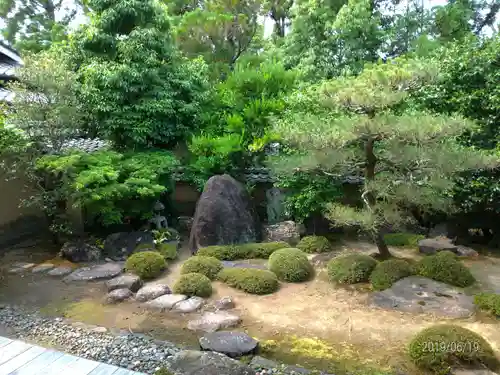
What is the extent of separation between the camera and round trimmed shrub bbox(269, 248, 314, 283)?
24.9 feet

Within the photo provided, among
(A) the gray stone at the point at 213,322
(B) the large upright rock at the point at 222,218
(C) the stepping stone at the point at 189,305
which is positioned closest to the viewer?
(A) the gray stone at the point at 213,322

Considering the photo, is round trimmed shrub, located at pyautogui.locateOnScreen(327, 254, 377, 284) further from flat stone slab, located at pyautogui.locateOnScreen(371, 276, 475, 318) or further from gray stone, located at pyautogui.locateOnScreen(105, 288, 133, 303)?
gray stone, located at pyautogui.locateOnScreen(105, 288, 133, 303)

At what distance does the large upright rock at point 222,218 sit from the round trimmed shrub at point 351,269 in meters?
2.47

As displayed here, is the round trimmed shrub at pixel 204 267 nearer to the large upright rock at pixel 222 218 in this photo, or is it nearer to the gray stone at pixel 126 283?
the gray stone at pixel 126 283

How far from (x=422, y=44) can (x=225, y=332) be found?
1015cm

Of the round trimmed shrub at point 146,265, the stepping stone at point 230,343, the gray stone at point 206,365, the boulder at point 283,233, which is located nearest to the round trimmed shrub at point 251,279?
the round trimmed shrub at point 146,265

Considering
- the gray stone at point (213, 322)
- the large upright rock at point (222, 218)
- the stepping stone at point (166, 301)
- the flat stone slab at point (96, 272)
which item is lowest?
the gray stone at point (213, 322)

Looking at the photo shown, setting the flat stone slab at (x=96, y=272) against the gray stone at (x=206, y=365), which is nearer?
the gray stone at (x=206, y=365)

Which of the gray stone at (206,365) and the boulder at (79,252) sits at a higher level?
the boulder at (79,252)

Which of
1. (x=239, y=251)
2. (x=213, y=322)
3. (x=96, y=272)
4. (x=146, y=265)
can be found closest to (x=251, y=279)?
(x=213, y=322)

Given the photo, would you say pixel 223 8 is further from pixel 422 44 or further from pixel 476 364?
pixel 476 364

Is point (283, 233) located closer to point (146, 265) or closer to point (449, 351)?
point (146, 265)

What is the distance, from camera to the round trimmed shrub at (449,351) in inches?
180
